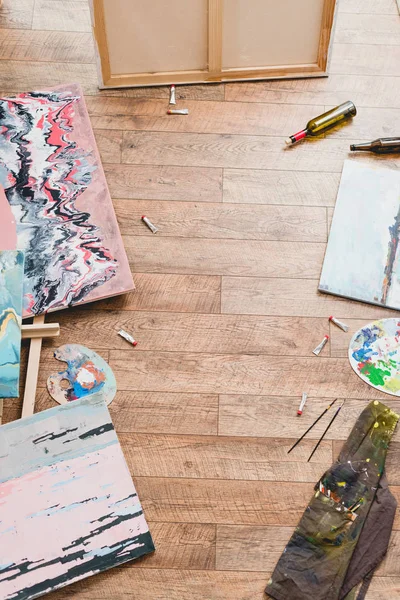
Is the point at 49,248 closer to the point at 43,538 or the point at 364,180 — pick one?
the point at 43,538

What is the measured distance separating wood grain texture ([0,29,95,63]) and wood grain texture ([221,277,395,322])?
954 millimetres

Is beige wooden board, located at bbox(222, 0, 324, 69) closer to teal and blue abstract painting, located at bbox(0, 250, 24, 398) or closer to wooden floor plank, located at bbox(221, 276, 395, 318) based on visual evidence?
wooden floor plank, located at bbox(221, 276, 395, 318)

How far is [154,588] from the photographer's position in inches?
67.4

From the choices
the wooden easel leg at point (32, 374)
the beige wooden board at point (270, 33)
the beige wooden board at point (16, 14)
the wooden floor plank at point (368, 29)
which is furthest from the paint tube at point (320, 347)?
the beige wooden board at point (16, 14)

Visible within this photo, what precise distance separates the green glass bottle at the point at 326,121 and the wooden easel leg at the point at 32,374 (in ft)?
3.13

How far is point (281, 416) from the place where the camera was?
6.25ft

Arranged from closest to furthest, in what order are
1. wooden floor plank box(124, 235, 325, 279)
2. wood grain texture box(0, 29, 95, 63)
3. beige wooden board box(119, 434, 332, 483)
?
beige wooden board box(119, 434, 332, 483)
wooden floor plank box(124, 235, 325, 279)
wood grain texture box(0, 29, 95, 63)

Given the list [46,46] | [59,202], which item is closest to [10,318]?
[59,202]

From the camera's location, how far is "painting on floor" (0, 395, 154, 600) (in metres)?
1.71

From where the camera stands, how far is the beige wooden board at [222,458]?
1.84 m

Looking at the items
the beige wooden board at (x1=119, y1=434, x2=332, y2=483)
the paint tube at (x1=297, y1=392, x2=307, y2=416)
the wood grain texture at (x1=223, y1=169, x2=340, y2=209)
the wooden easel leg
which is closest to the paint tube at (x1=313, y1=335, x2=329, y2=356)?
the paint tube at (x1=297, y1=392, x2=307, y2=416)

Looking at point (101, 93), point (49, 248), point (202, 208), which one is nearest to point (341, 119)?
point (202, 208)

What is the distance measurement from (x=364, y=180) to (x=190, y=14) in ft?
2.36

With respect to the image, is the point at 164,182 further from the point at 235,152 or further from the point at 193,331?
the point at 193,331
